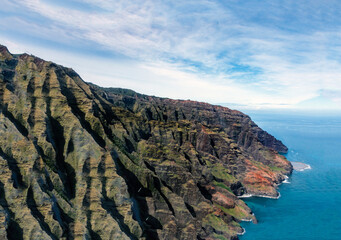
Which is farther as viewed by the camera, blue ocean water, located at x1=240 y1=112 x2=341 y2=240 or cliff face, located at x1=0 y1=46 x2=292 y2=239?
blue ocean water, located at x1=240 y1=112 x2=341 y2=240

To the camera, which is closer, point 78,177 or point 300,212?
point 78,177

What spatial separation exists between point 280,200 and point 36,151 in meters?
137

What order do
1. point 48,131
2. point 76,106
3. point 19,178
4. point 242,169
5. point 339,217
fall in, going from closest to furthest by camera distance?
point 19,178 → point 48,131 → point 76,106 → point 339,217 → point 242,169

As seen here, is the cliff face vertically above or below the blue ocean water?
above

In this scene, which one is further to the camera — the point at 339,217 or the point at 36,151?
the point at 339,217

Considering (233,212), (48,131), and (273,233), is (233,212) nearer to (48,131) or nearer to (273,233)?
(273,233)

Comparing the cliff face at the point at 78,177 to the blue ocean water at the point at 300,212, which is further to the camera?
the blue ocean water at the point at 300,212

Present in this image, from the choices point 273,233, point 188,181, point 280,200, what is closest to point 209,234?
point 188,181

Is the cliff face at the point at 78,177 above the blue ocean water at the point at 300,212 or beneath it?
above

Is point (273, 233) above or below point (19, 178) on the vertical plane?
below

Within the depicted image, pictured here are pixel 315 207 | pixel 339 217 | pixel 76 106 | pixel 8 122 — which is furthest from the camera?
pixel 315 207

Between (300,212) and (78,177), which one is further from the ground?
(78,177)

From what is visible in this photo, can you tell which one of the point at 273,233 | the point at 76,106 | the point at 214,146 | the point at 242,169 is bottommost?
the point at 273,233

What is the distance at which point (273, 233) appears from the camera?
4205 inches
